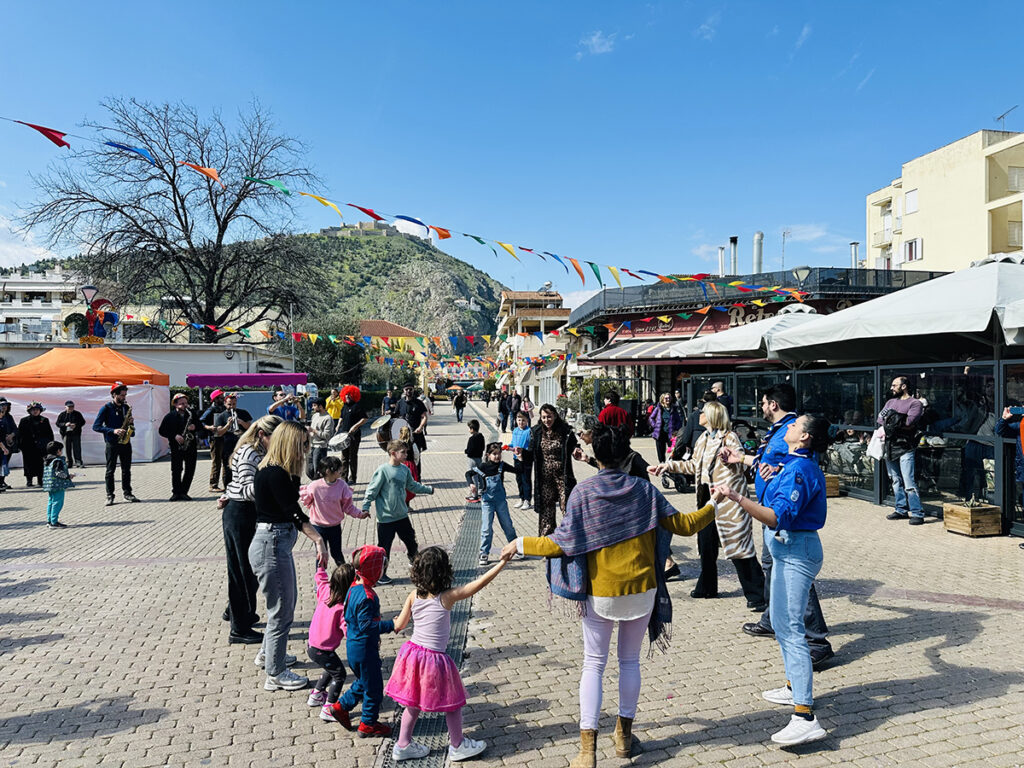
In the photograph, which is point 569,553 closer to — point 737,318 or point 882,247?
point 737,318

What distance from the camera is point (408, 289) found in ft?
498

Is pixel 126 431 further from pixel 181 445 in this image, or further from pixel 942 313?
pixel 942 313

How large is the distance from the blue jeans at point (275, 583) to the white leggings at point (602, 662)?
1837 mm

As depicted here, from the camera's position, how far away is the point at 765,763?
3246 millimetres

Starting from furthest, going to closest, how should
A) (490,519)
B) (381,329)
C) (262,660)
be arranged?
(381,329)
(490,519)
(262,660)

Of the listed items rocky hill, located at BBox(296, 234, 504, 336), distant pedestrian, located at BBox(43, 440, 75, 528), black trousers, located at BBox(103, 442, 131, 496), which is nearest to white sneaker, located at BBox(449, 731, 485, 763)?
distant pedestrian, located at BBox(43, 440, 75, 528)

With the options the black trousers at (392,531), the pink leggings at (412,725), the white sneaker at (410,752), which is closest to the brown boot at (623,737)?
the pink leggings at (412,725)

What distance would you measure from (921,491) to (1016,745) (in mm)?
6593

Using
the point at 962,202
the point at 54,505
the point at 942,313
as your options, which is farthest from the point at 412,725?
the point at 962,202

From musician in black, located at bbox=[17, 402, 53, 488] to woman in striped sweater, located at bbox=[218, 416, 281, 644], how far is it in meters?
10.4

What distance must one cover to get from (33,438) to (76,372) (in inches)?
147

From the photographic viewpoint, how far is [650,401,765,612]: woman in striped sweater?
5.24m

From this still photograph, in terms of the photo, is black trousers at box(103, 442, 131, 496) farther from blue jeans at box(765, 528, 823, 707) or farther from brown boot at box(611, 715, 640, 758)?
blue jeans at box(765, 528, 823, 707)

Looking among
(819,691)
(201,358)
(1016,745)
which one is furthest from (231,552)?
(201,358)
